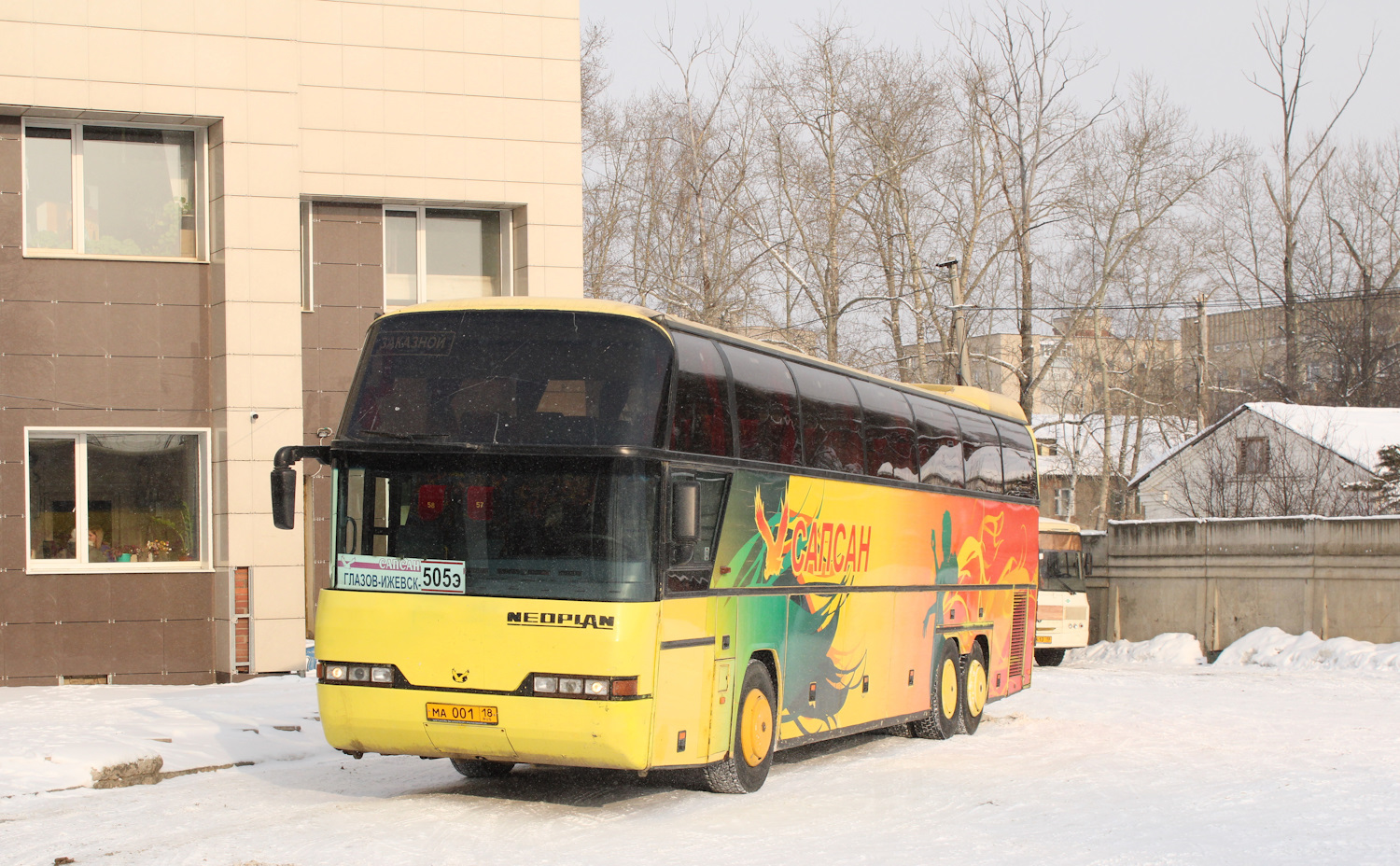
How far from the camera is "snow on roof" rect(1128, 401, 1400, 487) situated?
4391cm

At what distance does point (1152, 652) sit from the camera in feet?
92.3

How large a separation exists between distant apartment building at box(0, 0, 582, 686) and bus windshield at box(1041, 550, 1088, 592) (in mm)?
15498

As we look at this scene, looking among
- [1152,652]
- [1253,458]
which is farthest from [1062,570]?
[1253,458]

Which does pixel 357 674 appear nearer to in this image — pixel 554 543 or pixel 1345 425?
pixel 554 543

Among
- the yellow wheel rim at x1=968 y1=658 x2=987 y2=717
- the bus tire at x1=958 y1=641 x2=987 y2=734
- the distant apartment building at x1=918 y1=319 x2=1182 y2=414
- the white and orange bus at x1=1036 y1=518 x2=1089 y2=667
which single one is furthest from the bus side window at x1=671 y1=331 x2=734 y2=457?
the distant apartment building at x1=918 y1=319 x2=1182 y2=414

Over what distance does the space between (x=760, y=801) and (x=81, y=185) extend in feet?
42.2

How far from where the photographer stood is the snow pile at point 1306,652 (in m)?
24.0

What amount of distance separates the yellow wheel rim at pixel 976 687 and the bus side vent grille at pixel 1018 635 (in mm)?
1130

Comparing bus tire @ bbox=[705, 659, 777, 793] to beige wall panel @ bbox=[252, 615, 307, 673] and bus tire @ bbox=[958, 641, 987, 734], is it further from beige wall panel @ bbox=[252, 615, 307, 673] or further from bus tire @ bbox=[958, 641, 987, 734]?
beige wall panel @ bbox=[252, 615, 307, 673]

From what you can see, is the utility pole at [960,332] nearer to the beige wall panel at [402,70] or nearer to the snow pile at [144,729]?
the beige wall panel at [402,70]

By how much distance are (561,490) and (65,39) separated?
12250 millimetres

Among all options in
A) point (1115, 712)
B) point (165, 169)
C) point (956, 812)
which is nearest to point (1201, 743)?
point (1115, 712)

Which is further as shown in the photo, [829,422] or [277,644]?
[277,644]

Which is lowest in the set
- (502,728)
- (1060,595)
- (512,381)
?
(1060,595)
